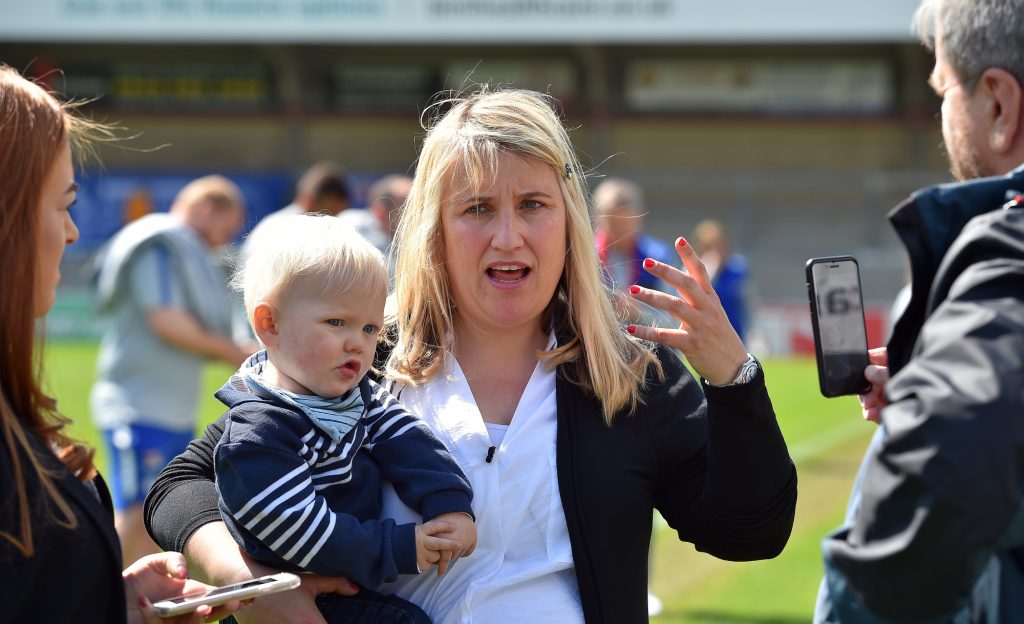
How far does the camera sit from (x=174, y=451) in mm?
6500

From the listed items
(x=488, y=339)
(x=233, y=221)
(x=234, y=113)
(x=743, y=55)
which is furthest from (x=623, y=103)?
(x=488, y=339)

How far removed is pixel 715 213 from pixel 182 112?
49.8 feet

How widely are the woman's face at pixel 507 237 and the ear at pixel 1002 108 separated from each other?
1039 millimetres

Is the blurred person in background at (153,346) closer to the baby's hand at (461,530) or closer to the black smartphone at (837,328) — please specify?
the baby's hand at (461,530)

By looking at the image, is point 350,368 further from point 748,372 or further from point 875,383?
point 875,383

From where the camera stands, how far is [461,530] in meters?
2.36

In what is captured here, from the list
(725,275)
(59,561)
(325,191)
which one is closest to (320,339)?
(59,561)

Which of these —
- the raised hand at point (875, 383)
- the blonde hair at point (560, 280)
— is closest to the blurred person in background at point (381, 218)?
the blonde hair at point (560, 280)

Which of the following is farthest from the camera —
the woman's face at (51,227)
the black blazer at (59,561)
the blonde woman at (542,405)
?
the blonde woman at (542,405)

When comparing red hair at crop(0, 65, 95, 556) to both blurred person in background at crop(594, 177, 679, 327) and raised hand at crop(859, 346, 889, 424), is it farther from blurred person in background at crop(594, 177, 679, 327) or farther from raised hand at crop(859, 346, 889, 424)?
blurred person in background at crop(594, 177, 679, 327)

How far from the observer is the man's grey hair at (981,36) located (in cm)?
198

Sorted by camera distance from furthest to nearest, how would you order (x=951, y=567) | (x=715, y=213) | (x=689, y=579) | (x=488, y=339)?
(x=715, y=213), (x=689, y=579), (x=488, y=339), (x=951, y=567)

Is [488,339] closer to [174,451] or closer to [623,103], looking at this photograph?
[174,451]

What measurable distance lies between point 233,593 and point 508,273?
1020 millimetres
